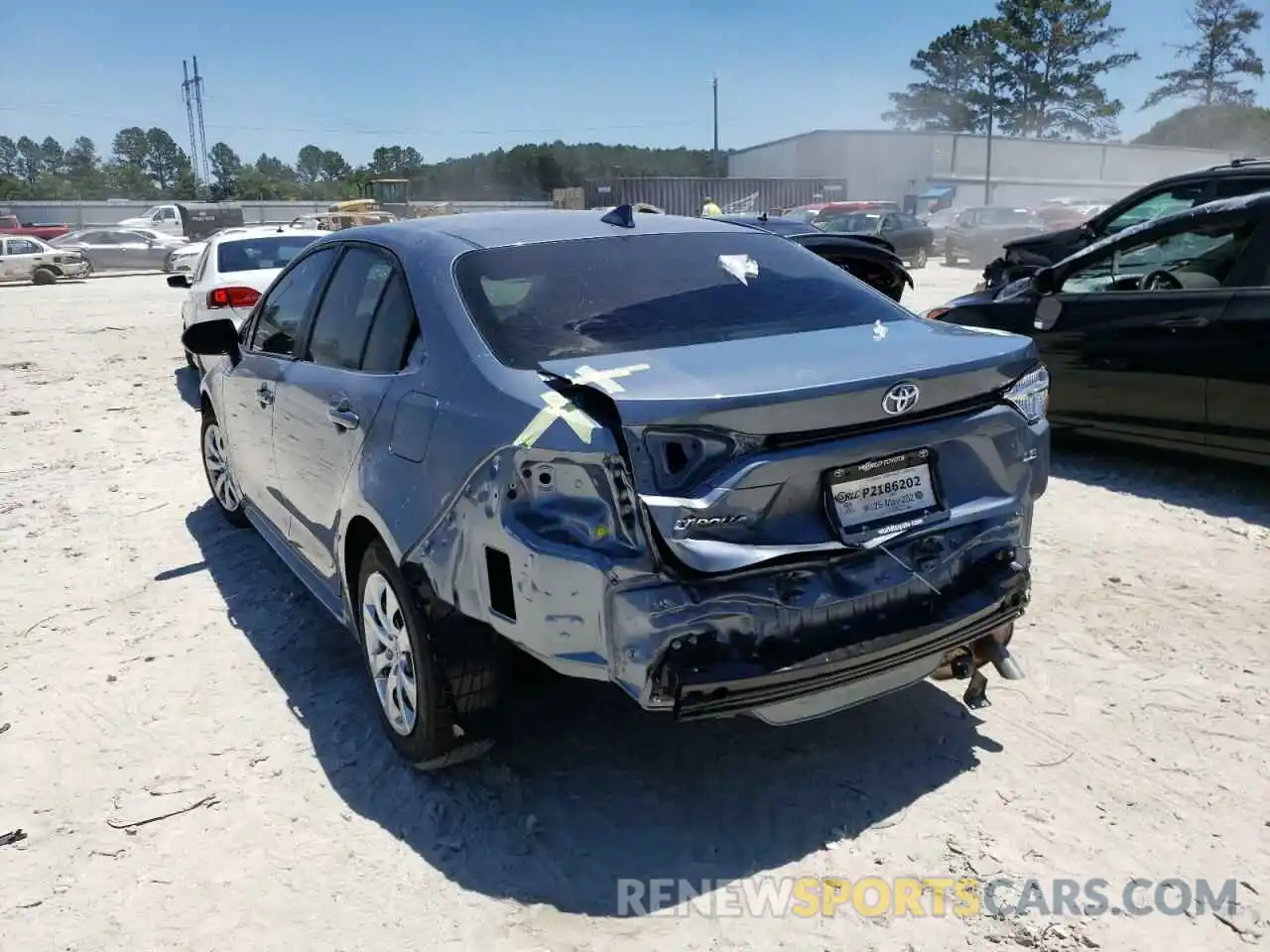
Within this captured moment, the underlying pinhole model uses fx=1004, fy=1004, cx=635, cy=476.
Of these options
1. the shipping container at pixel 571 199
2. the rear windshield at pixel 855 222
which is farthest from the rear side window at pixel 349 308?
the shipping container at pixel 571 199

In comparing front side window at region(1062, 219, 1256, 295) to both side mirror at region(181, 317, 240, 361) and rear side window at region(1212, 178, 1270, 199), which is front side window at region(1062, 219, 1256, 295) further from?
side mirror at region(181, 317, 240, 361)

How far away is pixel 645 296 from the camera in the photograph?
10.7 ft

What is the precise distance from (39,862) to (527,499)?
1818mm

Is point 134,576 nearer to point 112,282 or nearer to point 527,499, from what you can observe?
point 527,499

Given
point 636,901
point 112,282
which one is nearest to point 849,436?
point 636,901

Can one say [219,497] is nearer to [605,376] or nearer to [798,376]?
[605,376]

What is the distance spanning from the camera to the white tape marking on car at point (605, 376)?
2.52m

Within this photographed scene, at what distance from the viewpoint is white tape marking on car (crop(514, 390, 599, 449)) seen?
2469 mm

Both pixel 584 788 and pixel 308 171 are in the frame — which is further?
pixel 308 171

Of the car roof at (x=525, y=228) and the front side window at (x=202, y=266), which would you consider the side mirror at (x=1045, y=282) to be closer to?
the car roof at (x=525, y=228)

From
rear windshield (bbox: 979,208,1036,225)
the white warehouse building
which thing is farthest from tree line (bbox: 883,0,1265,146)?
rear windshield (bbox: 979,208,1036,225)

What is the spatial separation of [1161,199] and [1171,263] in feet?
10.1

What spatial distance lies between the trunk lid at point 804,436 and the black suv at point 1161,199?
4.45m

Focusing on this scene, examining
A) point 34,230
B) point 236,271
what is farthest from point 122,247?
point 236,271
